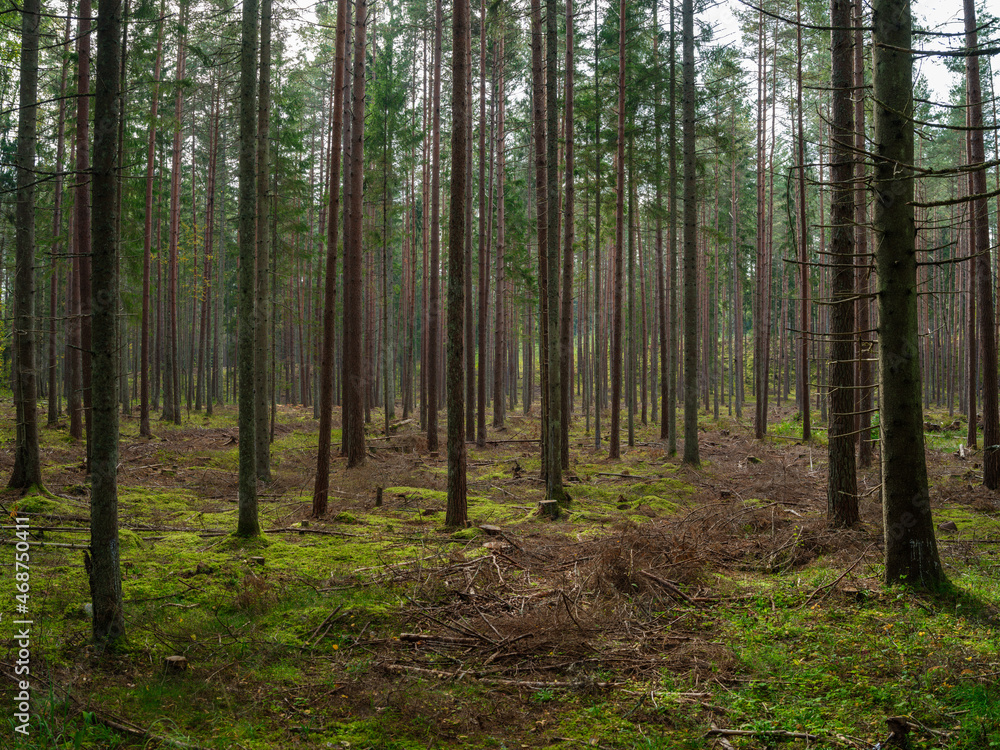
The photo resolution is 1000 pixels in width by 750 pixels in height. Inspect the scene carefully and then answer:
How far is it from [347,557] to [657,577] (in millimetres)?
3599

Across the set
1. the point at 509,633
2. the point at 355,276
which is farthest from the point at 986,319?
the point at 355,276

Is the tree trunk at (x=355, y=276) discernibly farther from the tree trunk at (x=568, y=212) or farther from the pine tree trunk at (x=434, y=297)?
the tree trunk at (x=568, y=212)

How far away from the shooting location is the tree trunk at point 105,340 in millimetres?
4602

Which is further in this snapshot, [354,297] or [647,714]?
[354,297]

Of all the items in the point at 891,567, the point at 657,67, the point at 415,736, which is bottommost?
the point at 415,736

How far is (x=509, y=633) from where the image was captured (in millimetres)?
5387

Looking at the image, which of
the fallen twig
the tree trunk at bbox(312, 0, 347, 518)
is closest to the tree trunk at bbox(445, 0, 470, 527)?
the tree trunk at bbox(312, 0, 347, 518)

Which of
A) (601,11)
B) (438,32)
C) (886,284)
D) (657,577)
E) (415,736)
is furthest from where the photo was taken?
(601,11)

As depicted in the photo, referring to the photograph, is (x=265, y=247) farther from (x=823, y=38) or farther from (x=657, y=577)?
(x=823, y=38)

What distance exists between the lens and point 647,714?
4.19 meters

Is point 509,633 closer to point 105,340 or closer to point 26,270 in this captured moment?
point 105,340

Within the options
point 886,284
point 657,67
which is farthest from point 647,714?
point 657,67

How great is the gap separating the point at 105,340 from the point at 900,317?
6656mm

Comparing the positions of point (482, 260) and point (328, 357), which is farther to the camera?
point (482, 260)
